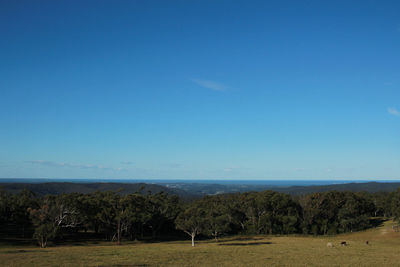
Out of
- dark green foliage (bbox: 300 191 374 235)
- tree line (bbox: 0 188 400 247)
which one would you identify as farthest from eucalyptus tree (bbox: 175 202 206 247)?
dark green foliage (bbox: 300 191 374 235)

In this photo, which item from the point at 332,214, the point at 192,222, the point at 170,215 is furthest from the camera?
the point at 332,214

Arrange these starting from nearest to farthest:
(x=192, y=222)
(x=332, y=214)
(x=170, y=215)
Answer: (x=192, y=222) → (x=170, y=215) → (x=332, y=214)

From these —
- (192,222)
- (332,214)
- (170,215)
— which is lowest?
(332,214)

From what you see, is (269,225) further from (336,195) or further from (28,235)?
(28,235)

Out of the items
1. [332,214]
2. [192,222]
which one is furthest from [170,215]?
[332,214]

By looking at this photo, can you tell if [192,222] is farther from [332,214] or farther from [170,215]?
[332,214]

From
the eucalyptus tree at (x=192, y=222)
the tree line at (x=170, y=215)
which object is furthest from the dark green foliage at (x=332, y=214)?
the eucalyptus tree at (x=192, y=222)

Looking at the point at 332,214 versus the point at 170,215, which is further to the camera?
the point at 332,214

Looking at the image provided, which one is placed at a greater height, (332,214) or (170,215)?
(170,215)

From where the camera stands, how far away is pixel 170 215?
81.3m

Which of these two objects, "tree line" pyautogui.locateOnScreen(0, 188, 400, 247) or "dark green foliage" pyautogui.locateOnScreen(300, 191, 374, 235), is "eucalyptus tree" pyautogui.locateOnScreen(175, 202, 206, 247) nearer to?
"tree line" pyautogui.locateOnScreen(0, 188, 400, 247)

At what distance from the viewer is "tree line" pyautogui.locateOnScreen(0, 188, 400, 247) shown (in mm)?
58125

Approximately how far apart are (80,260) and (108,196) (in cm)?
4245

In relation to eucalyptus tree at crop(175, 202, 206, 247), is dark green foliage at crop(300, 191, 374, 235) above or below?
below
